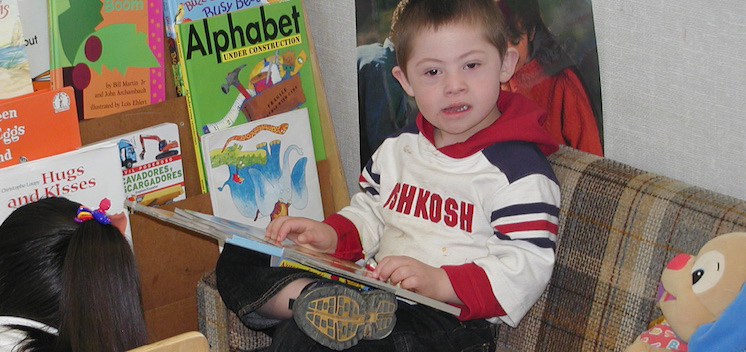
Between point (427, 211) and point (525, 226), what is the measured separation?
236mm

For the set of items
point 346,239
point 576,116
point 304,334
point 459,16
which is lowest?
point 304,334

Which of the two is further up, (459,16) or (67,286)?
(459,16)

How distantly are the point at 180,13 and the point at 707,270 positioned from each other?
1411mm

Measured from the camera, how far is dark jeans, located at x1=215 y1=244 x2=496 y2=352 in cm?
162

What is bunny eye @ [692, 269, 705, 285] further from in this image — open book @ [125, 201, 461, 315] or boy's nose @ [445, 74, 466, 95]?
→ boy's nose @ [445, 74, 466, 95]

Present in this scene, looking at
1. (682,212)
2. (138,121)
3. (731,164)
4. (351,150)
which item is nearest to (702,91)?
(731,164)

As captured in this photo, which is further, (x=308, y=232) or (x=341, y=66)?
(x=341, y=66)

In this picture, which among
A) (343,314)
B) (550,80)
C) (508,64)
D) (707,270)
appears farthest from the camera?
(550,80)

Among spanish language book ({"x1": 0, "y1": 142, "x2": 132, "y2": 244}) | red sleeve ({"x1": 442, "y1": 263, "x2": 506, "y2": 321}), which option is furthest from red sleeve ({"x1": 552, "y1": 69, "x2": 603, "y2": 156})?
spanish language book ({"x1": 0, "y1": 142, "x2": 132, "y2": 244})

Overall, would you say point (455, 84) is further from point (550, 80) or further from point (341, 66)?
point (341, 66)

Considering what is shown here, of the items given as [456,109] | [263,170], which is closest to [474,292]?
[456,109]

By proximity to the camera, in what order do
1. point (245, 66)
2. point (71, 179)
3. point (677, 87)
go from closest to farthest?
1. point (677, 87)
2. point (71, 179)
3. point (245, 66)

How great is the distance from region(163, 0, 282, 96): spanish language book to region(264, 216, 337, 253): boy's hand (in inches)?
22.4

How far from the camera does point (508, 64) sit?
176cm
